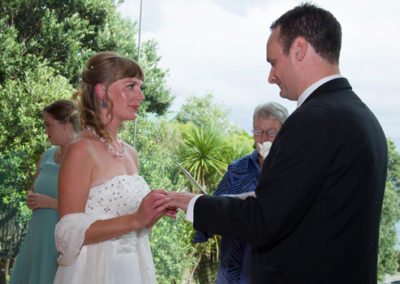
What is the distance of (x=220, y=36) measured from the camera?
1392 cm

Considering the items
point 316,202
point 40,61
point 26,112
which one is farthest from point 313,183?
point 40,61

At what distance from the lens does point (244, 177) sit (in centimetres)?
267

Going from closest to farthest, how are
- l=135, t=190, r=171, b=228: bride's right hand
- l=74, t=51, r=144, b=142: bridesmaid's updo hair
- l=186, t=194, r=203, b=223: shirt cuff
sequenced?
l=186, t=194, r=203, b=223: shirt cuff < l=135, t=190, r=171, b=228: bride's right hand < l=74, t=51, r=144, b=142: bridesmaid's updo hair

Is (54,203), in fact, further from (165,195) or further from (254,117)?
(165,195)

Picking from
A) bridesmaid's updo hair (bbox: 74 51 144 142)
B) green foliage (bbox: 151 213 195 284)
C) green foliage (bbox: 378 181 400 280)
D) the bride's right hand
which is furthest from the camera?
green foliage (bbox: 378 181 400 280)

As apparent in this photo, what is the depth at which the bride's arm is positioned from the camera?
189 centimetres

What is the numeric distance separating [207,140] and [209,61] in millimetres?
8393

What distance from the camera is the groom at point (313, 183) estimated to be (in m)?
1.27

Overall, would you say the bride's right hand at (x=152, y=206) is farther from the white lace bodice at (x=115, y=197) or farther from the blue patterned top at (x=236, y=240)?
the blue patterned top at (x=236, y=240)

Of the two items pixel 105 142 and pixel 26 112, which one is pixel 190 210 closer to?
pixel 105 142

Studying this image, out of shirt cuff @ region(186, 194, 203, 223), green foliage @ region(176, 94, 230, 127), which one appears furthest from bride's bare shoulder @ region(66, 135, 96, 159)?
green foliage @ region(176, 94, 230, 127)

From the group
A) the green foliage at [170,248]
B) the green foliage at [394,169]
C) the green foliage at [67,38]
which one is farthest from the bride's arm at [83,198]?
the green foliage at [394,169]

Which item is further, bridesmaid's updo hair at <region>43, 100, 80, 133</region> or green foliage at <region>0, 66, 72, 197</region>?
green foliage at <region>0, 66, 72, 197</region>

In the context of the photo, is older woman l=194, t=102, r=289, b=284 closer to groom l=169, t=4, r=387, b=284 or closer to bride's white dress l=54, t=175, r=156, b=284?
bride's white dress l=54, t=175, r=156, b=284
